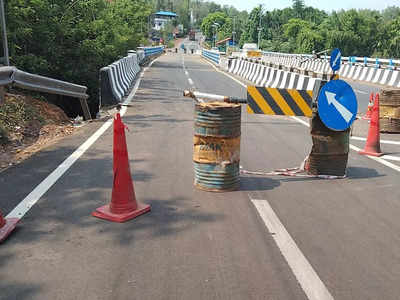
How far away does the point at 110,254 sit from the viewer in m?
3.91

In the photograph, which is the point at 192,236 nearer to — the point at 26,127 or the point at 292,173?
the point at 292,173

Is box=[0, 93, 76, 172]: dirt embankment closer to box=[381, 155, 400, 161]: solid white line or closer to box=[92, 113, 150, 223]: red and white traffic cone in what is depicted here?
box=[92, 113, 150, 223]: red and white traffic cone

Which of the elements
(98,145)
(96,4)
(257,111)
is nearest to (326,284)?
(257,111)

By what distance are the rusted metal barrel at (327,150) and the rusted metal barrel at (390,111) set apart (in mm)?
4919

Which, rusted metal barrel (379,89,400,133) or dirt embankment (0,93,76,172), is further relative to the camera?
rusted metal barrel (379,89,400,133)

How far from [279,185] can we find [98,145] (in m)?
3.65

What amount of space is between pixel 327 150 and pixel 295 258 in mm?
2982

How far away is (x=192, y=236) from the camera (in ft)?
14.2

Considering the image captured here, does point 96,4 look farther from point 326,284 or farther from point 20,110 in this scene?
point 326,284

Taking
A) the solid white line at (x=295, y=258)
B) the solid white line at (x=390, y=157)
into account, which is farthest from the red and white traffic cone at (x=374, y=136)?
the solid white line at (x=295, y=258)

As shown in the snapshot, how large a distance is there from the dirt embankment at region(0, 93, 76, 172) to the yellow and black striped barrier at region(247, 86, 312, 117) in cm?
393

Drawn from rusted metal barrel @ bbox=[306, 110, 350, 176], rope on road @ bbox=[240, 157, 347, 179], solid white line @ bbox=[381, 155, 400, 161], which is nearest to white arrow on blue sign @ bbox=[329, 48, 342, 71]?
rusted metal barrel @ bbox=[306, 110, 350, 176]

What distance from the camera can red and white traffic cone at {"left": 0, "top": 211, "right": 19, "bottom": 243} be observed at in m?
4.14

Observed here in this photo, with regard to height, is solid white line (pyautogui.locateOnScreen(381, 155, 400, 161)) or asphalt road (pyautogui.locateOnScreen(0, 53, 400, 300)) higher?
asphalt road (pyautogui.locateOnScreen(0, 53, 400, 300))
